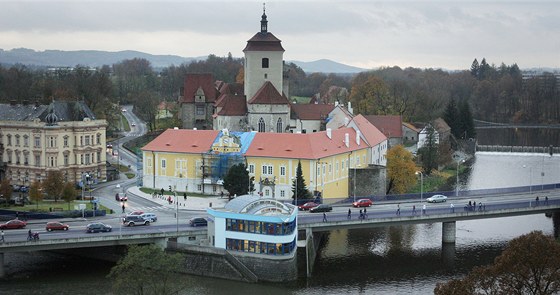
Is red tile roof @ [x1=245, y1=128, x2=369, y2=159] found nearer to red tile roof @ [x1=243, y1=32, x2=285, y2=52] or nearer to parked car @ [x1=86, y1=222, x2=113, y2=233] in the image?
red tile roof @ [x1=243, y1=32, x2=285, y2=52]

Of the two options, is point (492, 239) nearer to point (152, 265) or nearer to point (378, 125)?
point (152, 265)

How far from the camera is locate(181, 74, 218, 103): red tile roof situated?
94.9 m

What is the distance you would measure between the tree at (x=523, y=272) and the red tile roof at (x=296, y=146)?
1263 inches

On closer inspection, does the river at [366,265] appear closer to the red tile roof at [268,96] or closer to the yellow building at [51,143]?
the yellow building at [51,143]

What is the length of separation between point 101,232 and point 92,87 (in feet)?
189

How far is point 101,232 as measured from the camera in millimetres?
50781

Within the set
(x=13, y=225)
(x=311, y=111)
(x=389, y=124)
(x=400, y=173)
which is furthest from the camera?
(x=389, y=124)


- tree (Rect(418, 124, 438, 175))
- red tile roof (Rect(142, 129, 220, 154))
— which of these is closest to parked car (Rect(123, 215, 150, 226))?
red tile roof (Rect(142, 129, 220, 154))

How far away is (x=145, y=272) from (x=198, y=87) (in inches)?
2237

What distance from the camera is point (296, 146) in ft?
218

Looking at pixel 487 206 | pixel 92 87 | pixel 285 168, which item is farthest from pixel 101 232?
pixel 92 87

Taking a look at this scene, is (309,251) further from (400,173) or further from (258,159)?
(400,173)

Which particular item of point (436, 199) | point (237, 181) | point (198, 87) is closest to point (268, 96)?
point (198, 87)

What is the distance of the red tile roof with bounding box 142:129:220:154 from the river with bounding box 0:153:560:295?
15061mm
